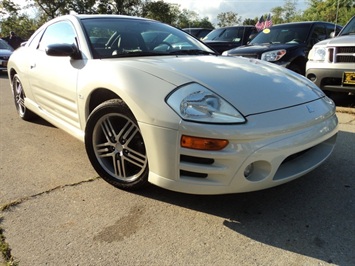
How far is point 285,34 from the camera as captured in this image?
7055 mm

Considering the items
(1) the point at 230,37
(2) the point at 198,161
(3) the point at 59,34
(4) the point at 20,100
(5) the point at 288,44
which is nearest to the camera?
(2) the point at 198,161

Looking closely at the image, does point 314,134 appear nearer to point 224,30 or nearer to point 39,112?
point 39,112

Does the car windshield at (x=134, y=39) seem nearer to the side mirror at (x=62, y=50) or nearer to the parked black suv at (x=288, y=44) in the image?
the side mirror at (x=62, y=50)

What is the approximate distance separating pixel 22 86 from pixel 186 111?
10.2 feet

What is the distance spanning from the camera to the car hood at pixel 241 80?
2.21m

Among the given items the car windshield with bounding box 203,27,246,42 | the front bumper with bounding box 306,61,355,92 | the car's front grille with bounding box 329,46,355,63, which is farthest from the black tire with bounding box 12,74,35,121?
the car windshield with bounding box 203,27,246,42

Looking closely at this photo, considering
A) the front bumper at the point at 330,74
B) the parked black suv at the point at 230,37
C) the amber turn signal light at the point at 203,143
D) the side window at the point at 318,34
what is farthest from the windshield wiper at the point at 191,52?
the parked black suv at the point at 230,37

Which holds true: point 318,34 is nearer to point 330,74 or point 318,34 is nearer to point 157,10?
point 330,74

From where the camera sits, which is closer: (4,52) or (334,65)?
(334,65)

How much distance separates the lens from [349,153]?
10.8ft

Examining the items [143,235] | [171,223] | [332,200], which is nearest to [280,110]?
[332,200]

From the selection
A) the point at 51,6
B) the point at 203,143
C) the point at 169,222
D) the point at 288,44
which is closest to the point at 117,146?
the point at 169,222

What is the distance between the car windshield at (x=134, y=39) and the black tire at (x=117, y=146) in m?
0.61

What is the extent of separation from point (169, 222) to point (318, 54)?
162 inches
